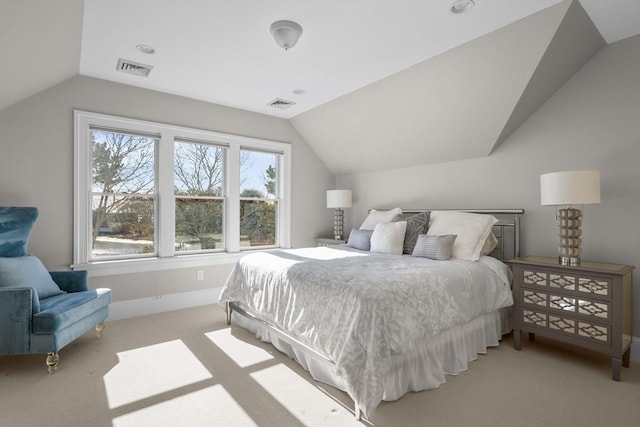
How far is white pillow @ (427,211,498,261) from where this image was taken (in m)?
3.18

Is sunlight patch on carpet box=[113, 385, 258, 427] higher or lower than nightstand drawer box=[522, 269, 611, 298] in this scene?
lower

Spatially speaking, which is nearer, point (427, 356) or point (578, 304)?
point (427, 356)

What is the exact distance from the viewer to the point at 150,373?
2531mm

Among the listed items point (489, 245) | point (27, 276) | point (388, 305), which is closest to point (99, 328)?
point (27, 276)

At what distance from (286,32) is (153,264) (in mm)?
3107

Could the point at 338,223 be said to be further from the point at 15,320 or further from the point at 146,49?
the point at 15,320

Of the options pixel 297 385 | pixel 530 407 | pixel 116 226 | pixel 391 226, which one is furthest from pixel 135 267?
pixel 530 407

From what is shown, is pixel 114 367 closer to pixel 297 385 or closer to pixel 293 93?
pixel 297 385

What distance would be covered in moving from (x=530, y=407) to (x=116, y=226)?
4.36 metres

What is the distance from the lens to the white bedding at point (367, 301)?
1.95m

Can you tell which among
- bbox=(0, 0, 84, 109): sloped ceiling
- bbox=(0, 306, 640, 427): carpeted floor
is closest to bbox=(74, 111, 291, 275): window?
bbox=(0, 0, 84, 109): sloped ceiling

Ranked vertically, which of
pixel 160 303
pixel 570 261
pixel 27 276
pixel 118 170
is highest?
pixel 118 170

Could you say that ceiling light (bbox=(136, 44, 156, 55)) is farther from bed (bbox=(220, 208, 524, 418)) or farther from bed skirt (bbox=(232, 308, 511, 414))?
bed skirt (bbox=(232, 308, 511, 414))

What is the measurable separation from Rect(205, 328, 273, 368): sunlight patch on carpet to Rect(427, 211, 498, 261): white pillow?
207 cm
